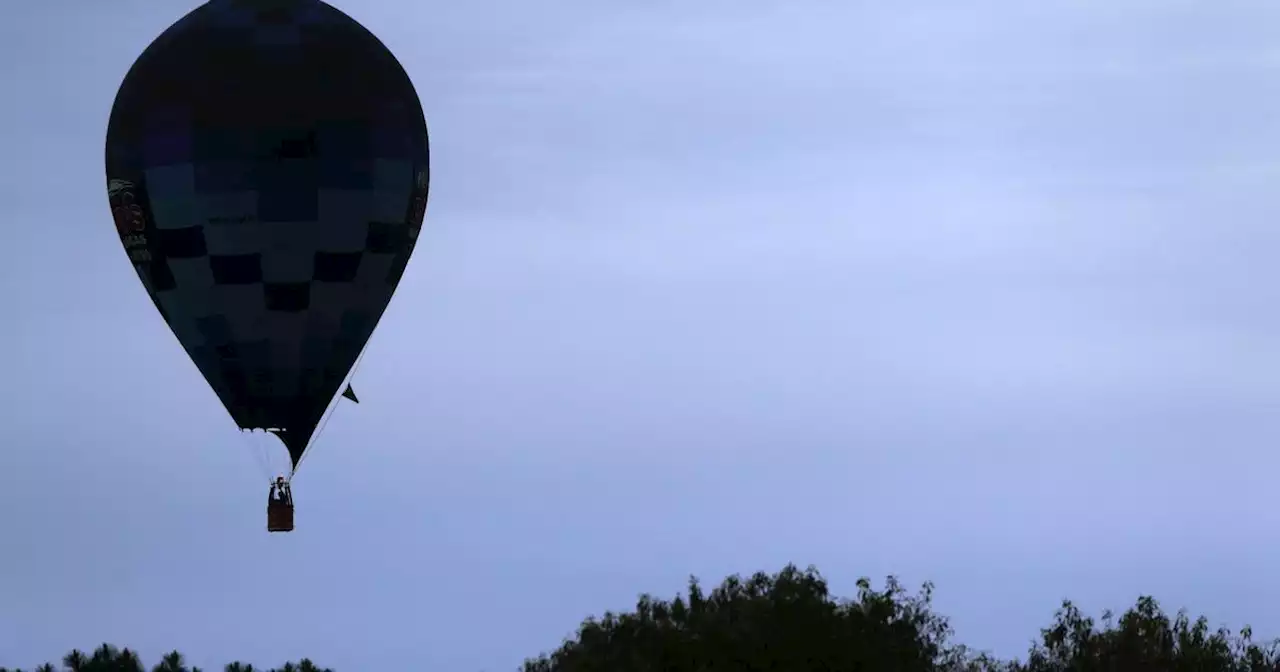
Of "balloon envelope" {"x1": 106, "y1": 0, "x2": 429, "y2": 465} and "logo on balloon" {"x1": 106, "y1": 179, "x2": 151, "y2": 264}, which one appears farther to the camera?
"logo on balloon" {"x1": 106, "y1": 179, "x2": 151, "y2": 264}

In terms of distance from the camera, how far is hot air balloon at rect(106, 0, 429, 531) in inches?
3538

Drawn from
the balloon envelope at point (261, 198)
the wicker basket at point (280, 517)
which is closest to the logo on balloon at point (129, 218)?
the balloon envelope at point (261, 198)

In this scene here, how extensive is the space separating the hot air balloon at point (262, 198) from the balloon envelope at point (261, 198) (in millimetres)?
34

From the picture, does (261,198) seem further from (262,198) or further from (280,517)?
(280,517)

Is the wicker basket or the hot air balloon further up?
the hot air balloon

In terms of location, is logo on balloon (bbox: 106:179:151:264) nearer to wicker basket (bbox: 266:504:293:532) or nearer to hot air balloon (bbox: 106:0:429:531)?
hot air balloon (bbox: 106:0:429:531)

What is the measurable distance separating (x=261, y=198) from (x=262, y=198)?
2 centimetres

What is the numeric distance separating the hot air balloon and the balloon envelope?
0.11 ft

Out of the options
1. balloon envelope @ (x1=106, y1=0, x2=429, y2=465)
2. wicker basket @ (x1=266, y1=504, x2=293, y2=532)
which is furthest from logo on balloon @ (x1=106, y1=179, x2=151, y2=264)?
wicker basket @ (x1=266, y1=504, x2=293, y2=532)

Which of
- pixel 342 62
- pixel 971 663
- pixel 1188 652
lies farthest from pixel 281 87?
pixel 1188 652

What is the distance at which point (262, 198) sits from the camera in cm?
8969

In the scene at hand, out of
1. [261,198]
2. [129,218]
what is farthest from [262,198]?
[129,218]

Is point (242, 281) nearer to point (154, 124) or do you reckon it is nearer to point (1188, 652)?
point (154, 124)

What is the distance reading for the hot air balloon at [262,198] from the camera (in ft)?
295
